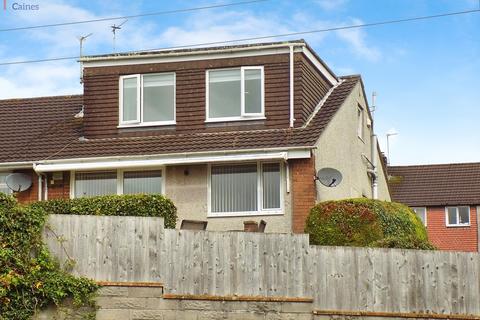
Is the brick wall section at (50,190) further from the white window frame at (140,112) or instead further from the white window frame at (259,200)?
the white window frame at (259,200)

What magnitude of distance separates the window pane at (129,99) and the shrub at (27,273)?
29.1ft

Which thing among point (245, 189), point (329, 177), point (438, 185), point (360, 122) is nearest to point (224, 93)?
point (245, 189)

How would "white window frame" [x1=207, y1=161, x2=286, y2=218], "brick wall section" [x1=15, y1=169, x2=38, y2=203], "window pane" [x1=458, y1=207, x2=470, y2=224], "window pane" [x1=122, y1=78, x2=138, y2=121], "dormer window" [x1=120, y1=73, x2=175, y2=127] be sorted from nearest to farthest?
1. "white window frame" [x1=207, y1=161, x2=286, y2=218]
2. "brick wall section" [x1=15, y1=169, x2=38, y2=203]
3. "dormer window" [x1=120, y1=73, x2=175, y2=127]
4. "window pane" [x1=122, y1=78, x2=138, y2=121]
5. "window pane" [x1=458, y1=207, x2=470, y2=224]

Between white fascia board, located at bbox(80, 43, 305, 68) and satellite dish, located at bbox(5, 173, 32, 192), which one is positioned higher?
white fascia board, located at bbox(80, 43, 305, 68)

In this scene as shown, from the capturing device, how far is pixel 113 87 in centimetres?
2652

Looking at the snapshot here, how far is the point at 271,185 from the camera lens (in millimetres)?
24219

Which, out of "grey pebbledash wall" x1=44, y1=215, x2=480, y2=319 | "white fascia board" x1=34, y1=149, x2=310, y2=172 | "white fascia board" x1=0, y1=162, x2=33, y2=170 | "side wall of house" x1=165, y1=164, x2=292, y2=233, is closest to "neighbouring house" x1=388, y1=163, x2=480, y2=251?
"side wall of house" x1=165, y1=164, x2=292, y2=233

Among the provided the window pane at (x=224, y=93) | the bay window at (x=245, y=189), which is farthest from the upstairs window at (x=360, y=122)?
the bay window at (x=245, y=189)

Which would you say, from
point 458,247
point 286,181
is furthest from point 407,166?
point 286,181

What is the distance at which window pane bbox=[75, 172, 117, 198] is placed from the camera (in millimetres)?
25370

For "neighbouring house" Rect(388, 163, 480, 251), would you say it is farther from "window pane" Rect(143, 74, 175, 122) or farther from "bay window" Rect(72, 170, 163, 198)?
"bay window" Rect(72, 170, 163, 198)

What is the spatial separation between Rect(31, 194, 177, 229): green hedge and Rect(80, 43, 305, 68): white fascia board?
5292mm

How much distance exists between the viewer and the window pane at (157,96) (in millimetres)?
26172

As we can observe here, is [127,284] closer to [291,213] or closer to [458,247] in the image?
[291,213]
